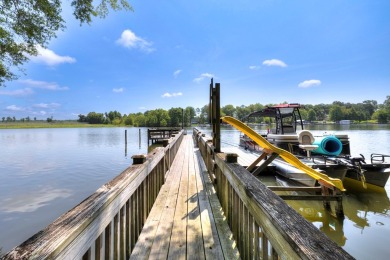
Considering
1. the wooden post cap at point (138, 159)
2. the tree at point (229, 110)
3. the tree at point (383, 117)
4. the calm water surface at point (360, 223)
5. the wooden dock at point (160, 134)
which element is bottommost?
the calm water surface at point (360, 223)

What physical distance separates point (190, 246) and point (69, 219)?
160 cm

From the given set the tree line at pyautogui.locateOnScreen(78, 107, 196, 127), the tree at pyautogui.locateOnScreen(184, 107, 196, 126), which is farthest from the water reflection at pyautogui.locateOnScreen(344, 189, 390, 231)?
the tree at pyautogui.locateOnScreen(184, 107, 196, 126)

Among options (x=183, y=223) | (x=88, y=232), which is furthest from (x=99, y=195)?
(x=183, y=223)

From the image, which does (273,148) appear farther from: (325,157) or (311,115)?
(311,115)

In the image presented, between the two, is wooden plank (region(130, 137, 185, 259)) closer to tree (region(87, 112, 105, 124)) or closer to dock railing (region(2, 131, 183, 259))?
dock railing (region(2, 131, 183, 259))

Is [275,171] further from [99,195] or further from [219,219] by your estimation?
[99,195]

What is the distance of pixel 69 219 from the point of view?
3.94 feet

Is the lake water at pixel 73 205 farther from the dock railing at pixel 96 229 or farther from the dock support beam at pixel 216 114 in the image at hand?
the dock railing at pixel 96 229

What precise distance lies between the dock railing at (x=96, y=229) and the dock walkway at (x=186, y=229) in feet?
0.77

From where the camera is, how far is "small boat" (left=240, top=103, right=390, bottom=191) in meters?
7.16

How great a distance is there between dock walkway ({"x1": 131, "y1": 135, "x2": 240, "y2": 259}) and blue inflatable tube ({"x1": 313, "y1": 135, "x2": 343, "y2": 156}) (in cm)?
657

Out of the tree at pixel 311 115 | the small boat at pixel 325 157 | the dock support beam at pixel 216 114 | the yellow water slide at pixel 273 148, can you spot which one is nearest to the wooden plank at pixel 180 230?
the dock support beam at pixel 216 114

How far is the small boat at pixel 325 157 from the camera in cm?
716

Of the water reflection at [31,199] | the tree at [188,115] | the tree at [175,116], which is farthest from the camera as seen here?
the tree at [188,115]
